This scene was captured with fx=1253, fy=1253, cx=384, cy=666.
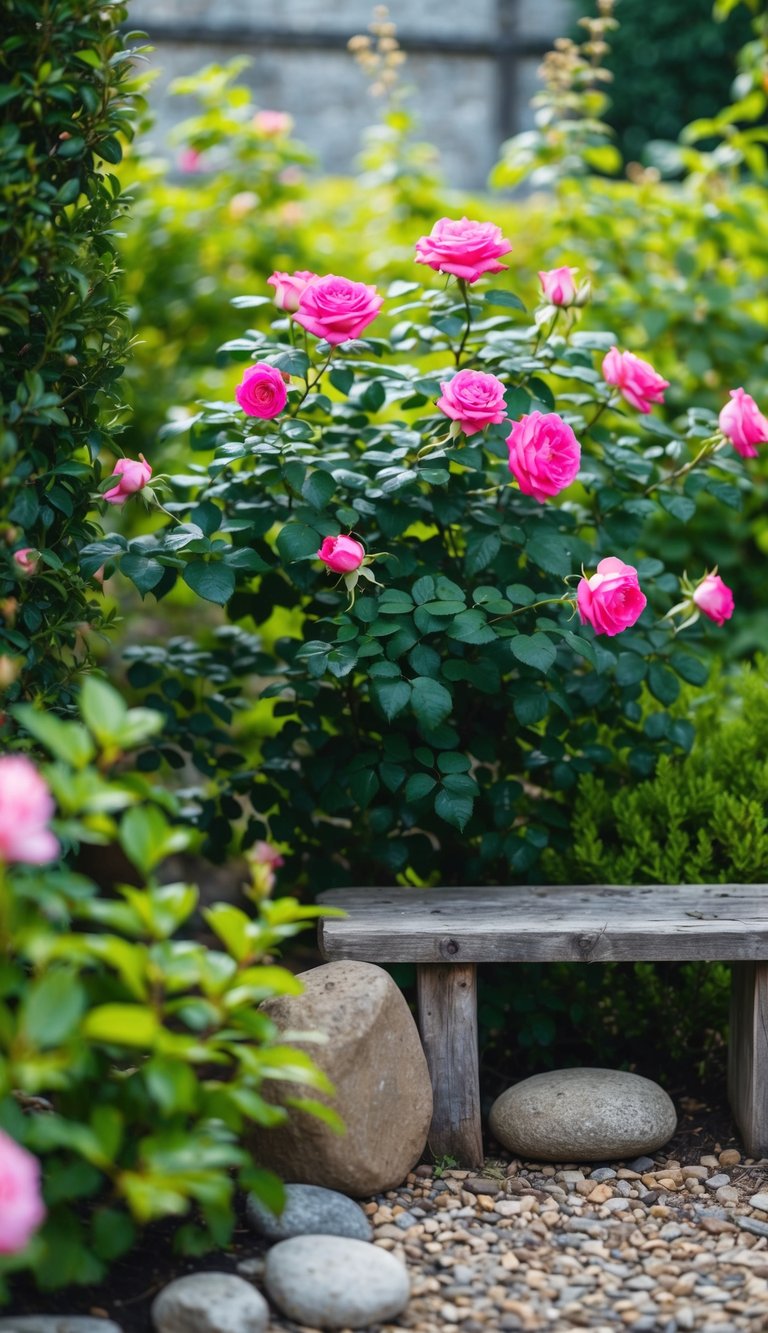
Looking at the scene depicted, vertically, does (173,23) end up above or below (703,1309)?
above

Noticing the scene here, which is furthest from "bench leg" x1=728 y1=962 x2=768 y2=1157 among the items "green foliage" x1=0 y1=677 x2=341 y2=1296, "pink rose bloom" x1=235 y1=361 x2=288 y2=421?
"pink rose bloom" x1=235 y1=361 x2=288 y2=421

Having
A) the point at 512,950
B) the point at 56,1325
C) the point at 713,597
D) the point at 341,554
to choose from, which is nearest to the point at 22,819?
the point at 56,1325

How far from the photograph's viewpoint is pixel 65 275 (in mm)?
2139

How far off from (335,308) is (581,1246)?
5.43 ft

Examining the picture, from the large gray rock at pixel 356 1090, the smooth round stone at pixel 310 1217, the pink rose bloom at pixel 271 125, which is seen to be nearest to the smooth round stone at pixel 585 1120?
the large gray rock at pixel 356 1090

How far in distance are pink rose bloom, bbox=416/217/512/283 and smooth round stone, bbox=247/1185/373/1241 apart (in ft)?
5.38

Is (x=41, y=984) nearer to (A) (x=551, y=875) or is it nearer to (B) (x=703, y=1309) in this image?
(B) (x=703, y=1309)

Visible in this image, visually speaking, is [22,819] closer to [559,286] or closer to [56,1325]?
[56,1325]

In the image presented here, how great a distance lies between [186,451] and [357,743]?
2247mm

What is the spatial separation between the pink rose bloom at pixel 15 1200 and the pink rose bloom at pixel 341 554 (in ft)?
3.92

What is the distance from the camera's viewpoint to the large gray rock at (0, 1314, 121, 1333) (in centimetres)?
160

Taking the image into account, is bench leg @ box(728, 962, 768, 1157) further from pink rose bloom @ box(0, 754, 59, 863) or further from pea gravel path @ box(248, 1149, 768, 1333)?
pink rose bloom @ box(0, 754, 59, 863)

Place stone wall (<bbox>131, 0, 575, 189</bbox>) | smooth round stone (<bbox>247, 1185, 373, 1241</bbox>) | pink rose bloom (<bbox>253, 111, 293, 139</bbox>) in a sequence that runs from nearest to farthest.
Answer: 1. smooth round stone (<bbox>247, 1185, 373, 1241</bbox>)
2. pink rose bloom (<bbox>253, 111, 293, 139</bbox>)
3. stone wall (<bbox>131, 0, 575, 189</bbox>)

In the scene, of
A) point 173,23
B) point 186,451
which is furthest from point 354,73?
point 186,451
